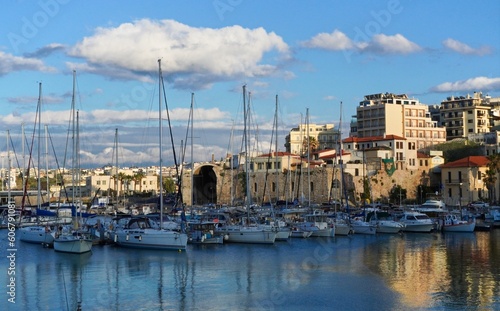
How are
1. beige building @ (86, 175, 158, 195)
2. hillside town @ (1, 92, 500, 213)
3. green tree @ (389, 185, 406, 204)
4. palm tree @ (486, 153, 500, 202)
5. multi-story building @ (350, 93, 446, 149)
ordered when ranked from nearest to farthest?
palm tree @ (486, 153, 500, 202) < hillside town @ (1, 92, 500, 213) < green tree @ (389, 185, 406, 204) < multi-story building @ (350, 93, 446, 149) < beige building @ (86, 175, 158, 195)

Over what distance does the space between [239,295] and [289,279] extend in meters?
4.61

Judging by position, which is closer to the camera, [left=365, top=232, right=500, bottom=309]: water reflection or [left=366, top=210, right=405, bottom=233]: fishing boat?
[left=365, top=232, right=500, bottom=309]: water reflection

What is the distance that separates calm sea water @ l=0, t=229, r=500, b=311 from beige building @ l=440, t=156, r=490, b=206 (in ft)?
114

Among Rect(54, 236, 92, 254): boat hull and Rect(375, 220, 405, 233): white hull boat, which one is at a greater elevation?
Rect(375, 220, 405, 233): white hull boat

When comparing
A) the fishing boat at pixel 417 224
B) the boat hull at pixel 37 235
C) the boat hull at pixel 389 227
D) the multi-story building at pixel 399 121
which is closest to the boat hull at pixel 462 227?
the fishing boat at pixel 417 224

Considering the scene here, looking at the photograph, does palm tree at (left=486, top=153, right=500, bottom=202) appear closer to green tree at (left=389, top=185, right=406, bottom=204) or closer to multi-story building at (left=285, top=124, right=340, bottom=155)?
green tree at (left=389, top=185, right=406, bottom=204)

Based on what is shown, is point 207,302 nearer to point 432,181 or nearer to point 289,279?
point 289,279

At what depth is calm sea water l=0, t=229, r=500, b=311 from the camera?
2802 centimetres

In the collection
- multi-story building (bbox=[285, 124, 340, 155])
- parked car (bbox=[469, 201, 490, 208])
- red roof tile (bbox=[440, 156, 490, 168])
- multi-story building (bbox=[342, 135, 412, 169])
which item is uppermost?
multi-story building (bbox=[285, 124, 340, 155])

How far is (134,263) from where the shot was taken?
3947cm

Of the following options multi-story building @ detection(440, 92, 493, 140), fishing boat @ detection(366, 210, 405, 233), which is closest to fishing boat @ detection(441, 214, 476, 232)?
fishing boat @ detection(366, 210, 405, 233)

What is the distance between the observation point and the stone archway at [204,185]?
9924 cm

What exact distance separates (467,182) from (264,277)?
54580mm

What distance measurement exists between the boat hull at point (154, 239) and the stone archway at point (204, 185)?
51925 millimetres
